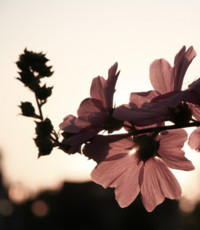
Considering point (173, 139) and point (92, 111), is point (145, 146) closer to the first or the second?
point (173, 139)

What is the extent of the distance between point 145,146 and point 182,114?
0.86 ft

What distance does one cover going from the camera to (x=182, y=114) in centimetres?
215

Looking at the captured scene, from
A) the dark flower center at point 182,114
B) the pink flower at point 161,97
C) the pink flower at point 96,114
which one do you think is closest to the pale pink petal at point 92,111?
the pink flower at point 96,114

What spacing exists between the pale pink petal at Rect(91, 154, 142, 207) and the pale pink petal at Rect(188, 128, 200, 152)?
0.25 metres

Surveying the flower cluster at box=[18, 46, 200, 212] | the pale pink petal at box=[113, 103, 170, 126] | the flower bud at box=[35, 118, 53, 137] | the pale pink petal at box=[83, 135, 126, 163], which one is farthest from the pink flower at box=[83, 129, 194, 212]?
the pale pink petal at box=[113, 103, 170, 126]

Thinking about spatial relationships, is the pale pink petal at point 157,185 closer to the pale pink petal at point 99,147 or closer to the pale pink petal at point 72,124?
the pale pink petal at point 99,147

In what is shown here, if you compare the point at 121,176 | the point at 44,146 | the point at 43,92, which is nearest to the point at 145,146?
the point at 121,176

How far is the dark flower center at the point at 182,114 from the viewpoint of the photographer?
2108 mm

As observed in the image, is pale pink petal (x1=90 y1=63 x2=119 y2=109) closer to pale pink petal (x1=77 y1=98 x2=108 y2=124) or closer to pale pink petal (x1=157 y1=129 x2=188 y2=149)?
pale pink petal (x1=77 y1=98 x2=108 y2=124)

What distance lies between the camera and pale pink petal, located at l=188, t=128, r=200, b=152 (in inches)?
94.1

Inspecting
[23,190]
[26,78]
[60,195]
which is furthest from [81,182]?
[26,78]

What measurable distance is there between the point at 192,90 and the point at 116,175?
2.42ft

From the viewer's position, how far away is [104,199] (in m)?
62.8

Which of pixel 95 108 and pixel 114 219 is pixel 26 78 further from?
pixel 114 219
